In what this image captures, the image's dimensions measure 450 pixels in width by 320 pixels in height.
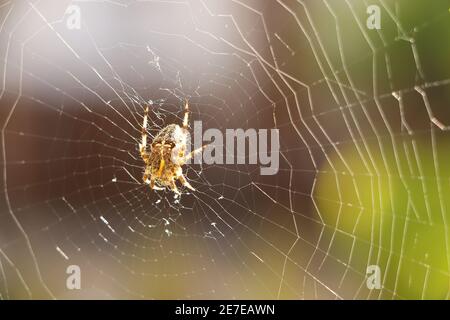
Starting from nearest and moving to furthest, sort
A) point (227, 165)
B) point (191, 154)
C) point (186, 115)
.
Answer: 1. point (186, 115)
2. point (191, 154)
3. point (227, 165)

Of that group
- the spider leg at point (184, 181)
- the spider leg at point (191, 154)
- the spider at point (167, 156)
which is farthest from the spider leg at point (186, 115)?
the spider leg at point (184, 181)

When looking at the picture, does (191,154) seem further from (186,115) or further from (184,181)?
(186,115)

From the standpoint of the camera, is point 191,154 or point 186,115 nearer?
point 186,115

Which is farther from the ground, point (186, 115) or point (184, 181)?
point (186, 115)

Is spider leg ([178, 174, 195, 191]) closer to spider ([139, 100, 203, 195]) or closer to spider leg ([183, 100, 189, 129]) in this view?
spider ([139, 100, 203, 195])

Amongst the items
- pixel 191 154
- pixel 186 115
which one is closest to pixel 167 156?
pixel 191 154

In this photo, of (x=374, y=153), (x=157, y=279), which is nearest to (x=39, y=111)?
(x=157, y=279)

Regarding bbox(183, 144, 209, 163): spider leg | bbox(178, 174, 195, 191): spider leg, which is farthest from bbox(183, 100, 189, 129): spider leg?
bbox(178, 174, 195, 191): spider leg
